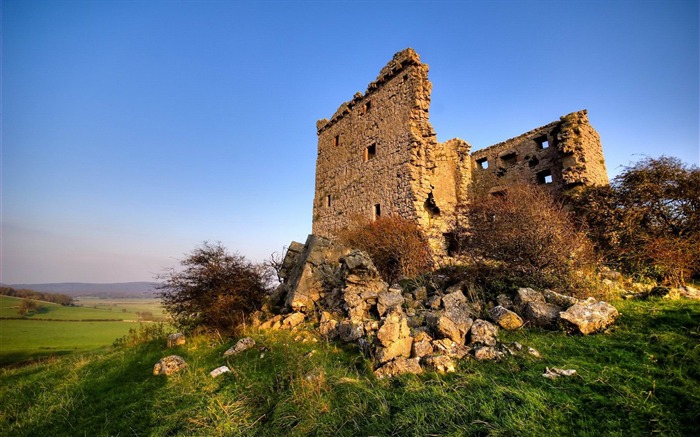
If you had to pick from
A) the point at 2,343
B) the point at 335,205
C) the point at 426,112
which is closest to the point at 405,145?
the point at 426,112

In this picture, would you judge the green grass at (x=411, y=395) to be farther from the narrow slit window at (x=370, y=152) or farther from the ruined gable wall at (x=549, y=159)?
the ruined gable wall at (x=549, y=159)

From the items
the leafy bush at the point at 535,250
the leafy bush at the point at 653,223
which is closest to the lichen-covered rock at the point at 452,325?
the leafy bush at the point at 535,250

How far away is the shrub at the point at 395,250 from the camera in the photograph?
348 inches

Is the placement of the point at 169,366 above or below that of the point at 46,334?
above

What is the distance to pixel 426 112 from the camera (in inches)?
511

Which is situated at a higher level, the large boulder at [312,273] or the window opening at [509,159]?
the window opening at [509,159]

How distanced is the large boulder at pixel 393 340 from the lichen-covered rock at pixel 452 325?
0.49 metres

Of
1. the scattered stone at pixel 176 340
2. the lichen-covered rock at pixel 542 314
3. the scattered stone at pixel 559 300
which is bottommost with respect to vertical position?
the scattered stone at pixel 176 340

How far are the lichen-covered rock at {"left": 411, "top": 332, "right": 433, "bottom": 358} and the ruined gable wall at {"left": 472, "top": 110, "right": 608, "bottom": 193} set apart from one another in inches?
566

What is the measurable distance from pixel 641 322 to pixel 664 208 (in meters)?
5.68

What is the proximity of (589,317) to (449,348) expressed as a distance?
2.19m

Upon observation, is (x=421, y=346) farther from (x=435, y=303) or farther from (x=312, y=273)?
(x=312, y=273)

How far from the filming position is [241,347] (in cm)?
541

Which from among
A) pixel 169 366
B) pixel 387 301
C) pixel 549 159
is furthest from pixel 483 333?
pixel 549 159
